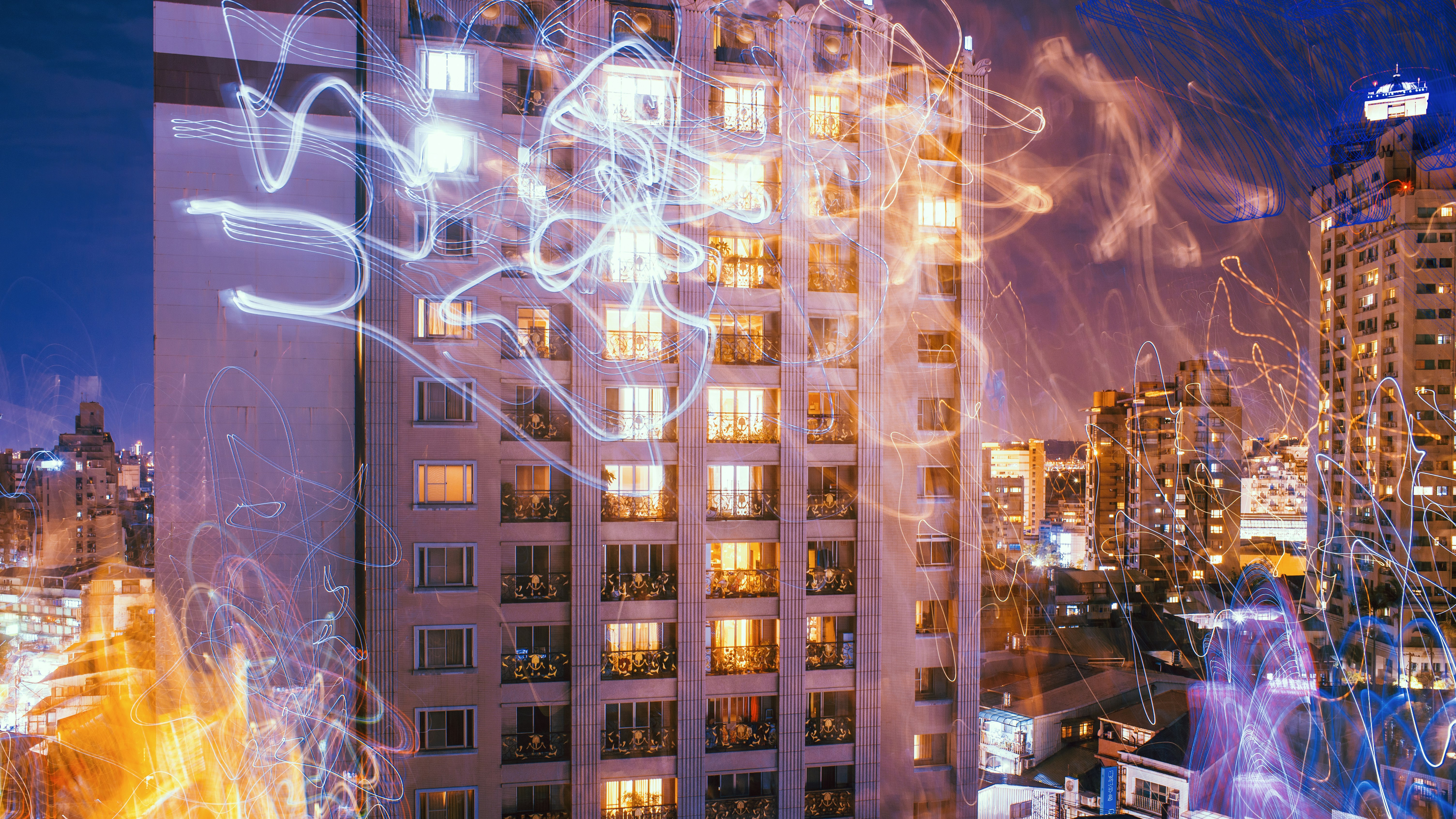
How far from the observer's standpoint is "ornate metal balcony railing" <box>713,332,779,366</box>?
35.2 feet

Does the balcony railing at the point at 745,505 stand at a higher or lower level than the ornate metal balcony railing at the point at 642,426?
lower

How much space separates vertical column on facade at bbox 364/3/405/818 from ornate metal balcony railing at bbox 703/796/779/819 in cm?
453

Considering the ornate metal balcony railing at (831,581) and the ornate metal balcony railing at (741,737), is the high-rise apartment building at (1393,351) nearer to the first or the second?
the ornate metal balcony railing at (831,581)

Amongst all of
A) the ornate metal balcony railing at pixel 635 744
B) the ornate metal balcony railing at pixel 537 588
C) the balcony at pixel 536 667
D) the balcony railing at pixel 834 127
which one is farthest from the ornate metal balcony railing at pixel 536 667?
the balcony railing at pixel 834 127

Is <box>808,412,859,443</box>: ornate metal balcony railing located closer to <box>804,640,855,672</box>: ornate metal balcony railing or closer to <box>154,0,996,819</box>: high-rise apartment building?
<box>154,0,996,819</box>: high-rise apartment building

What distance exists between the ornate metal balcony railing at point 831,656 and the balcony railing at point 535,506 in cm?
442

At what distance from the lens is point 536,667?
33.5 feet

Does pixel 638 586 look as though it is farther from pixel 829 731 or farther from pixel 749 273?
pixel 749 273

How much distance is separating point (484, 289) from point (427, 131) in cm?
247

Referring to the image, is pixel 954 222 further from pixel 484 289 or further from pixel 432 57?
pixel 432 57

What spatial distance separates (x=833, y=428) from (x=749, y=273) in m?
2.86

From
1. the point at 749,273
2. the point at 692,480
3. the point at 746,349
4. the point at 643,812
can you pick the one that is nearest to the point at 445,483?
the point at 692,480

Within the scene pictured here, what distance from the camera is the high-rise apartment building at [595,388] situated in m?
9.99

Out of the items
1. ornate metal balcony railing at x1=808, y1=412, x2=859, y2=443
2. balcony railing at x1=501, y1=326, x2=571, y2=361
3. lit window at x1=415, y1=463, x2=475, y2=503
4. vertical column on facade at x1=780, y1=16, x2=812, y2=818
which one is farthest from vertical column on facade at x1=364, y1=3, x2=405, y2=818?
ornate metal balcony railing at x1=808, y1=412, x2=859, y2=443
